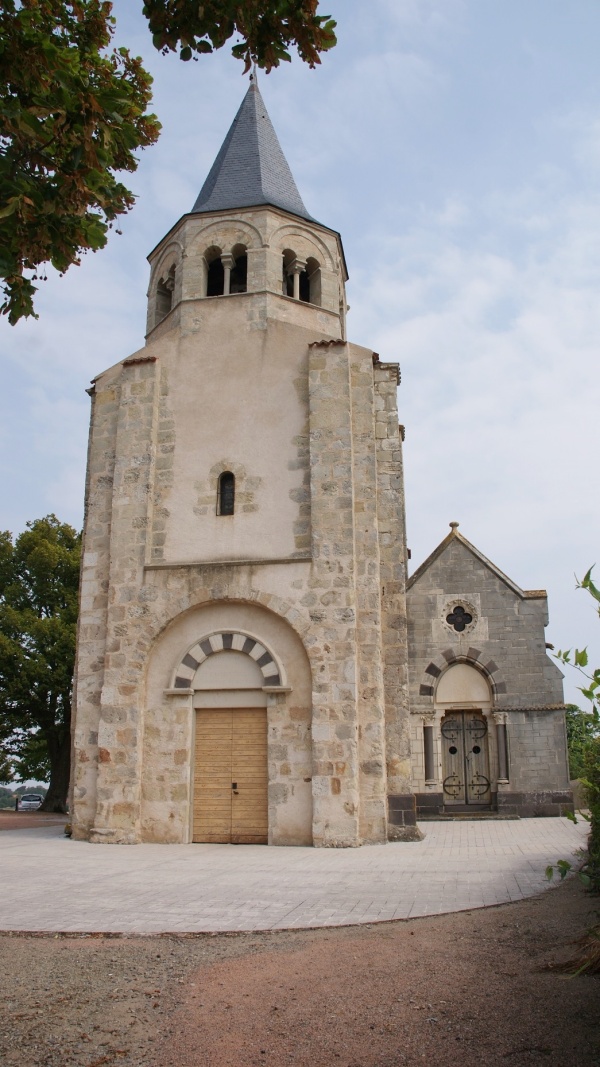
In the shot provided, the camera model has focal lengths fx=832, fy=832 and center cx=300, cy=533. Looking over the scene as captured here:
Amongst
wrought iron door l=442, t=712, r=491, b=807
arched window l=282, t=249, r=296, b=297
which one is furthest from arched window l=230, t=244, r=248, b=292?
wrought iron door l=442, t=712, r=491, b=807

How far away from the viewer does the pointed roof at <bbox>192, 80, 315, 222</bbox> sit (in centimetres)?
1684

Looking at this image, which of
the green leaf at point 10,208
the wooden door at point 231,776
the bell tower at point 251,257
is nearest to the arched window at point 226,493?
the bell tower at point 251,257

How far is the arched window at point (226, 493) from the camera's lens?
569 inches

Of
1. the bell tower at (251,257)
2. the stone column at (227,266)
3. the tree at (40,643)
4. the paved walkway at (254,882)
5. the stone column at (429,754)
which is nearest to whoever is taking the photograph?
the paved walkway at (254,882)

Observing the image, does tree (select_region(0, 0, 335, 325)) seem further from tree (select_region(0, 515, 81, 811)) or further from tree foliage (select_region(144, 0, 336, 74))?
tree (select_region(0, 515, 81, 811))

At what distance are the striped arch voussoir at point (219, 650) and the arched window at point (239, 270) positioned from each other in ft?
23.2

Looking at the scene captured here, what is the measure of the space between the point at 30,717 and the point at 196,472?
535 inches

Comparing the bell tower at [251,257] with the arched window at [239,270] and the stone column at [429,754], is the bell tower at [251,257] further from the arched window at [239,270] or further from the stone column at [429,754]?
the stone column at [429,754]

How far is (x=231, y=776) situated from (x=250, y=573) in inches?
128

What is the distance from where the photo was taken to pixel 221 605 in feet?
45.6

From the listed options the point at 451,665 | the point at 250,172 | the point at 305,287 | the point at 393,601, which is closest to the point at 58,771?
the point at 451,665

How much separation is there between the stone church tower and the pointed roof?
2.81ft

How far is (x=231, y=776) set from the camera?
43.3ft

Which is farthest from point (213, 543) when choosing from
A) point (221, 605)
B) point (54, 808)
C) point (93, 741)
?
point (54, 808)
